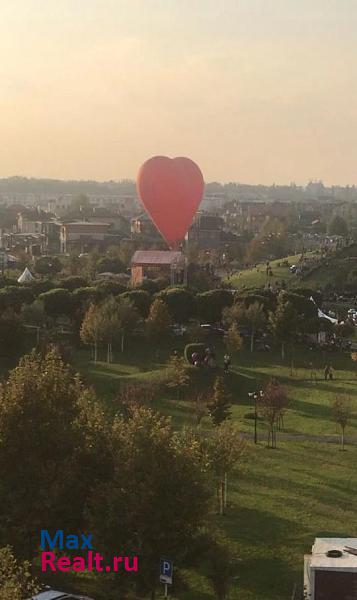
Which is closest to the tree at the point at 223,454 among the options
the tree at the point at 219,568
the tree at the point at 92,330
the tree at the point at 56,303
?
the tree at the point at 219,568

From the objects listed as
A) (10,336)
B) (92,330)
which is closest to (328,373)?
(92,330)

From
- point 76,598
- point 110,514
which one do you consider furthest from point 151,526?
point 76,598

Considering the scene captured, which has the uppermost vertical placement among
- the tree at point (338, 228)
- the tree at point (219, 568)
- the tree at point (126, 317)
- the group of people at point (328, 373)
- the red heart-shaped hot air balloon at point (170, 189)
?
the red heart-shaped hot air balloon at point (170, 189)

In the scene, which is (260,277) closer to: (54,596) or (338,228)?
(338,228)

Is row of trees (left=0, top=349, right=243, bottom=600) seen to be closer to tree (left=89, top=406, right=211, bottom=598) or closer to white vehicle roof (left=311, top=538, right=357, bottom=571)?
tree (left=89, top=406, right=211, bottom=598)

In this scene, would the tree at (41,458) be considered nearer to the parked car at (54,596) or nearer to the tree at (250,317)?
the parked car at (54,596)

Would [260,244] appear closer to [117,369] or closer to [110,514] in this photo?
[117,369]
